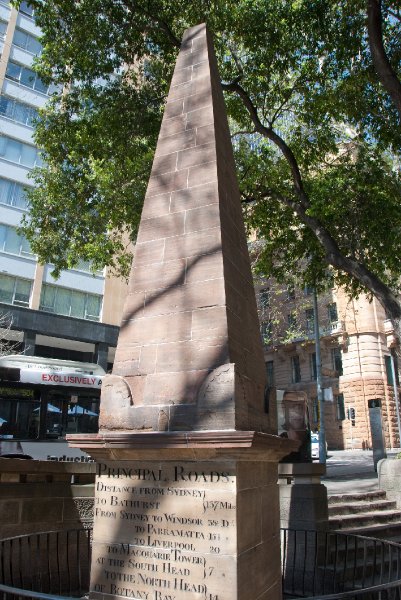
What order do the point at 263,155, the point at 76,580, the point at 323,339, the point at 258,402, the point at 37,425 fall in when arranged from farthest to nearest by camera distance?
1. the point at 323,339
2. the point at 263,155
3. the point at 37,425
4. the point at 76,580
5. the point at 258,402

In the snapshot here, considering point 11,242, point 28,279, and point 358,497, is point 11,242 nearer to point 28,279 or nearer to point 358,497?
point 28,279

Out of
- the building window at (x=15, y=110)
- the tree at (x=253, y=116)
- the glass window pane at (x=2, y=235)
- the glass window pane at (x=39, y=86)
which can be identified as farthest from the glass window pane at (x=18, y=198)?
the tree at (x=253, y=116)

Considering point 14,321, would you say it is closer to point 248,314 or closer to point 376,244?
point 376,244

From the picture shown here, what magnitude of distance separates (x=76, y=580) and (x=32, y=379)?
667 centimetres

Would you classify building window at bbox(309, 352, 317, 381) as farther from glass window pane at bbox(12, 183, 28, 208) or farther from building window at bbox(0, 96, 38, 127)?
building window at bbox(0, 96, 38, 127)

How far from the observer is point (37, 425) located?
12.6 metres

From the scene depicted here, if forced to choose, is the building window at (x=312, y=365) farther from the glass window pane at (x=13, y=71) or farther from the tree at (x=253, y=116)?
the glass window pane at (x=13, y=71)

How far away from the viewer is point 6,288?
27.8 meters

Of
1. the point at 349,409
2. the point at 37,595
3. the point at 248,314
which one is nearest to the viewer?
the point at 37,595

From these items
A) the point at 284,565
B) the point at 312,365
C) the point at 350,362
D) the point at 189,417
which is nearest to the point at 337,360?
the point at 350,362

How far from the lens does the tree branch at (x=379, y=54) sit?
10219mm

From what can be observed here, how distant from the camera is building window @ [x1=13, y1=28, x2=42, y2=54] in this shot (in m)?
30.7

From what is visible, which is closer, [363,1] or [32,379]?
[363,1]

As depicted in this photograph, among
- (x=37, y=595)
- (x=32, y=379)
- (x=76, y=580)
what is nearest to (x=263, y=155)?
(x=32, y=379)
